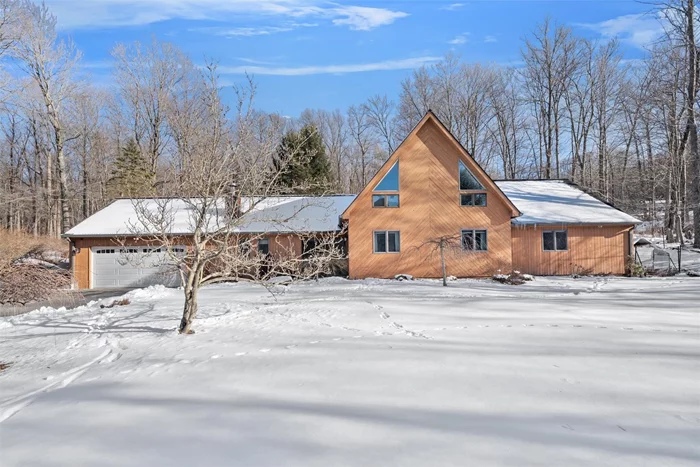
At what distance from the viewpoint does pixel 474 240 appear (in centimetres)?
1770

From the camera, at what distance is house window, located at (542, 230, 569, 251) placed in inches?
710

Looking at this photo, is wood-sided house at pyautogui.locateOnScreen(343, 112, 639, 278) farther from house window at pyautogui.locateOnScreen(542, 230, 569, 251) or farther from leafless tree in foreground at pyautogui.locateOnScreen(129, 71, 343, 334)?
leafless tree in foreground at pyautogui.locateOnScreen(129, 71, 343, 334)

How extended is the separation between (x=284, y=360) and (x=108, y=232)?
15.5 metres

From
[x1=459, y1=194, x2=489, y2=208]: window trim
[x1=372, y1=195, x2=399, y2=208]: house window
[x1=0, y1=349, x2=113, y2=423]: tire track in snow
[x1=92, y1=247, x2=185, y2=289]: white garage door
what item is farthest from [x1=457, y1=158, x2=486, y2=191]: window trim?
[x1=0, y1=349, x2=113, y2=423]: tire track in snow

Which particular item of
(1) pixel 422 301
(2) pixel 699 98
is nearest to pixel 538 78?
(2) pixel 699 98

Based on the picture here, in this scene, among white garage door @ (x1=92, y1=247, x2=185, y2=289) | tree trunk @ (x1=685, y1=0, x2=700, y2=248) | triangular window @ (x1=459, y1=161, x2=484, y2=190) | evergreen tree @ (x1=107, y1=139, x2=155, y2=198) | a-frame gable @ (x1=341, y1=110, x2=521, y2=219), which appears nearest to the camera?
a-frame gable @ (x1=341, y1=110, x2=521, y2=219)

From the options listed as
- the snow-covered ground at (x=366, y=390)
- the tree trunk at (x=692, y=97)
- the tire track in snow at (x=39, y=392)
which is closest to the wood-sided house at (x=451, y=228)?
the tree trunk at (x=692, y=97)

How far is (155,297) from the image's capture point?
1334 cm

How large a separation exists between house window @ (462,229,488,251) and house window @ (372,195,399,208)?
3047 millimetres

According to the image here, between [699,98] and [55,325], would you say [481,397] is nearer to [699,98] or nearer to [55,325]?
[55,325]

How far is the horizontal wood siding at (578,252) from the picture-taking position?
17859mm

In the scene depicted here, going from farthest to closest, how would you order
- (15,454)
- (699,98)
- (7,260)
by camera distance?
1. (699,98)
2. (7,260)
3. (15,454)

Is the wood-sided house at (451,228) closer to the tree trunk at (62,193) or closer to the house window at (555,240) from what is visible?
the house window at (555,240)

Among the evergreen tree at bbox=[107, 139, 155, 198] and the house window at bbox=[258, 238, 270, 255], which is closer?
the house window at bbox=[258, 238, 270, 255]
